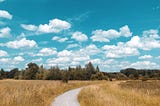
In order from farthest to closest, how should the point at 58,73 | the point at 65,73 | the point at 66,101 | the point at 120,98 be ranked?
the point at 58,73
the point at 65,73
the point at 120,98
the point at 66,101

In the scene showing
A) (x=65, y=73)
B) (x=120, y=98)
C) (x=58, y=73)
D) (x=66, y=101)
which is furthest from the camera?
(x=58, y=73)

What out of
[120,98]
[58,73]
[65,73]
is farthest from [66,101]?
[58,73]

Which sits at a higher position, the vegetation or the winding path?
the vegetation

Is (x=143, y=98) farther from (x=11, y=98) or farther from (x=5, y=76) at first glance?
(x=5, y=76)

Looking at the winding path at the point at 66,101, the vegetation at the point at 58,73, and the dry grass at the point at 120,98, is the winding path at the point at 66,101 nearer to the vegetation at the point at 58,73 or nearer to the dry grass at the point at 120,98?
the dry grass at the point at 120,98

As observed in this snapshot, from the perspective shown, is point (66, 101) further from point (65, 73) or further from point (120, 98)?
point (65, 73)

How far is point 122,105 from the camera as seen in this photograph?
1581cm

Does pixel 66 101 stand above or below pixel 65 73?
below

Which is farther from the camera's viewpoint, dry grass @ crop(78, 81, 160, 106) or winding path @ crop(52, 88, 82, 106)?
winding path @ crop(52, 88, 82, 106)

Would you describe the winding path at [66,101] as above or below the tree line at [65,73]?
below

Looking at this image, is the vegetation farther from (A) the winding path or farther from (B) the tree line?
(A) the winding path

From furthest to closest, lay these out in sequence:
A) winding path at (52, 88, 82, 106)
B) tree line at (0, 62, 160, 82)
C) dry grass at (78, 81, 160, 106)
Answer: tree line at (0, 62, 160, 82) → winding path at (52, 88, 82, 106) → dry grass at (78, 81, 160, 106)

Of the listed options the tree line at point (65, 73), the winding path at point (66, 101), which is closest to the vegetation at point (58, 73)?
the tree line at point (65, 73)

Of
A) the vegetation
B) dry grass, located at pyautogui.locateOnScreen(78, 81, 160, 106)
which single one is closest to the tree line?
the vegetation
